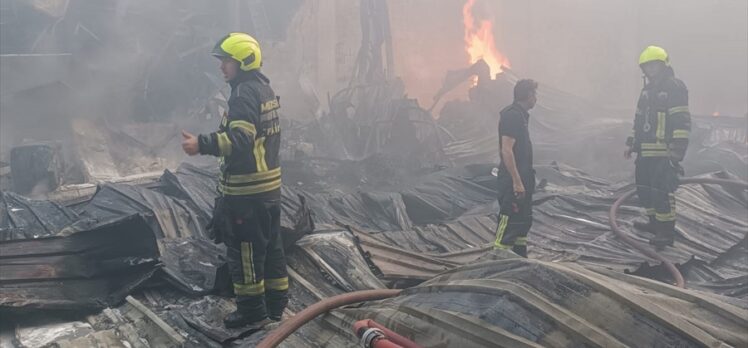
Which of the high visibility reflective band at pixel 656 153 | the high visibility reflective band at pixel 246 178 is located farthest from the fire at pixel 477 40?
the high visibility reflective band at pixel 246 178

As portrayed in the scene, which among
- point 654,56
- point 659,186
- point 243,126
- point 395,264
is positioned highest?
point 654,56

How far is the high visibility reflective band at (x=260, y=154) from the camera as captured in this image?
3662mm

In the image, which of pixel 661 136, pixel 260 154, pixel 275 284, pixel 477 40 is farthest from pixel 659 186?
pixel 477 40

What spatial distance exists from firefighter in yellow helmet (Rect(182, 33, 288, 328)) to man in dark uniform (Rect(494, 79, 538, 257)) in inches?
97.8

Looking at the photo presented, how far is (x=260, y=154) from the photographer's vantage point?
3691 mm

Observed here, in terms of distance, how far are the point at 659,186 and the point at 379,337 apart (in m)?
5.33

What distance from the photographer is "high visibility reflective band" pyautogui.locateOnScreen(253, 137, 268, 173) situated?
3.66 metres

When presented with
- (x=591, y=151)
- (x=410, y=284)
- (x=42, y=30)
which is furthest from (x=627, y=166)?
(x=42, y=30)

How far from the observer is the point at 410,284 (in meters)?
4.68

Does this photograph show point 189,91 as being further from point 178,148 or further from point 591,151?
point 591,151

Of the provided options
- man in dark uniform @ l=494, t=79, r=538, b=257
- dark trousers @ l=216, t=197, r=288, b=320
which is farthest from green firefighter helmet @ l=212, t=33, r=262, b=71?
man in dark uniform @ l=494, t=79, r=538, b=257

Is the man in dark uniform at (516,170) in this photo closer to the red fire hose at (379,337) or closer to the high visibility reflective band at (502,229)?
the high visibility reflective band at (502,229)

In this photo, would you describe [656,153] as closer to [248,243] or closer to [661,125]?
[661,125]

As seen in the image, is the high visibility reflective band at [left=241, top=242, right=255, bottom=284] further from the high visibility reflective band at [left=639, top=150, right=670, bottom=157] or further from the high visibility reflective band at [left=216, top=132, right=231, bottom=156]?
the high visibility reflective band at [left=639, top=150, right=670, bottom=157]
